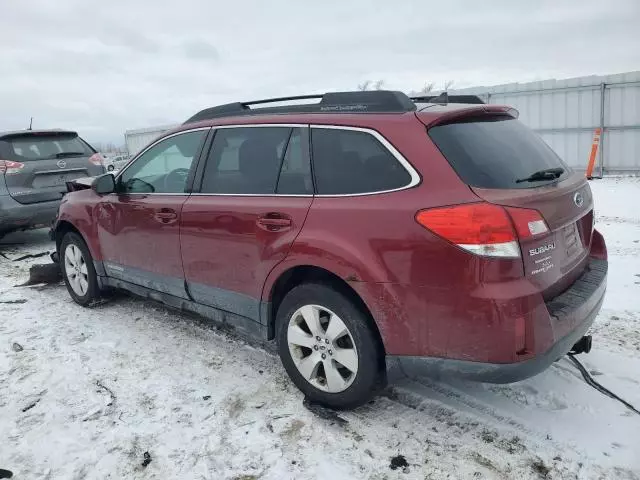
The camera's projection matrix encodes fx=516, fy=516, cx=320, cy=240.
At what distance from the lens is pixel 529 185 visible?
2.61 metres

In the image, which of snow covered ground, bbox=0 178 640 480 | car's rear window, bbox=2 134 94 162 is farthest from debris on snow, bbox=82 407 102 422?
car's rear window, bbox=2 134 94 162

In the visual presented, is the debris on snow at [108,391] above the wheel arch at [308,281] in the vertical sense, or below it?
below

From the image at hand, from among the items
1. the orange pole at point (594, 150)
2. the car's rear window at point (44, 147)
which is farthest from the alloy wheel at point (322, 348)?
the orange pole at point (594, 150)

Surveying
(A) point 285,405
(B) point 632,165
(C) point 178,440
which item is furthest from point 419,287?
(B) point 632,165

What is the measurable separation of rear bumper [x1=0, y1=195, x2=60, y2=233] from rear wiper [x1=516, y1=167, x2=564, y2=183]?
6.85 metres

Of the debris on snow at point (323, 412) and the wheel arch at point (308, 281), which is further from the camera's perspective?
the debris on snow at point (323, 412)

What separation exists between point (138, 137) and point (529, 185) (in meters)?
20.9

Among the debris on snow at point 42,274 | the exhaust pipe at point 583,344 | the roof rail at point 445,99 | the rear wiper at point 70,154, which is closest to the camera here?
the exhaust pipe at point 583,344

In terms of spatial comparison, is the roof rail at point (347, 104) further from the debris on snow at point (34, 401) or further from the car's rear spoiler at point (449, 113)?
the debris on snow at point (34, 401)

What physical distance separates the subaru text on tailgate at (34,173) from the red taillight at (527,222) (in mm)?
6944

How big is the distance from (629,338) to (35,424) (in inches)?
158

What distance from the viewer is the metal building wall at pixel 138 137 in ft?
67.2

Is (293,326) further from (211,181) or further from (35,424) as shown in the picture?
(35,424)

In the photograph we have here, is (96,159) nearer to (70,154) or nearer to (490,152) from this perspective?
(70,154)
